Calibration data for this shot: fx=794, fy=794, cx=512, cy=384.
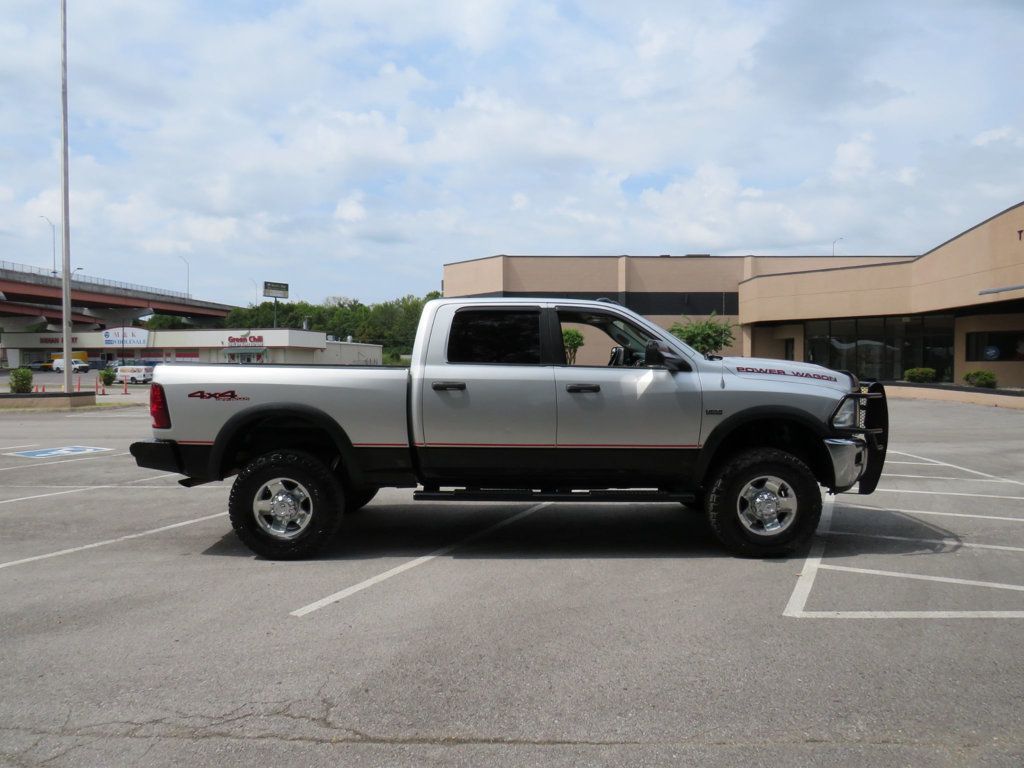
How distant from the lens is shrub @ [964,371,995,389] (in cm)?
2823

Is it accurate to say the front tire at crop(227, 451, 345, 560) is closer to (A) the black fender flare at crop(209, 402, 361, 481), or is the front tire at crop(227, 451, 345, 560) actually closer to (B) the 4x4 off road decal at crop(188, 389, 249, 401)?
(A) the black fender flare at crop(209, 402, 361, 481)

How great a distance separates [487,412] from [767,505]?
2374 millimetres

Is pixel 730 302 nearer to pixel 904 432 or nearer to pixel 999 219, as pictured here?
pixel 999 219

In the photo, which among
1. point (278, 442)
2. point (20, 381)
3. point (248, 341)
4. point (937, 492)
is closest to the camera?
point (278, 442)

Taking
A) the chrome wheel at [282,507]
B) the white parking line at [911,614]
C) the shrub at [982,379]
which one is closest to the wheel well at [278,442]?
the chrome wheel at [282,507]

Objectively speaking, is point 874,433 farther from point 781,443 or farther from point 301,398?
→ point 301,398

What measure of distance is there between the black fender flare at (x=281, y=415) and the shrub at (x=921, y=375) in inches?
1271

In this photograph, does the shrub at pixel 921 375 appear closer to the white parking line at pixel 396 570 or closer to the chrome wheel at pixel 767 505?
the white parking line at pixel 396 570

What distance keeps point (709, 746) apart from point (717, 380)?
354cm

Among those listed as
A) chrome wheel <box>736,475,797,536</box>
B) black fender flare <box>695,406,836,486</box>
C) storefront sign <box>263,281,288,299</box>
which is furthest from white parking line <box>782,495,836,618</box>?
storefront sign <box>263,281,288,299</box>

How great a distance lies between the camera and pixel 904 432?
18656 millimetres

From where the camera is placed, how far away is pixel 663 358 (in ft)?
20.9

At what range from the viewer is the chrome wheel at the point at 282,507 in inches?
254

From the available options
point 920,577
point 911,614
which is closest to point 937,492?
point 920,577
